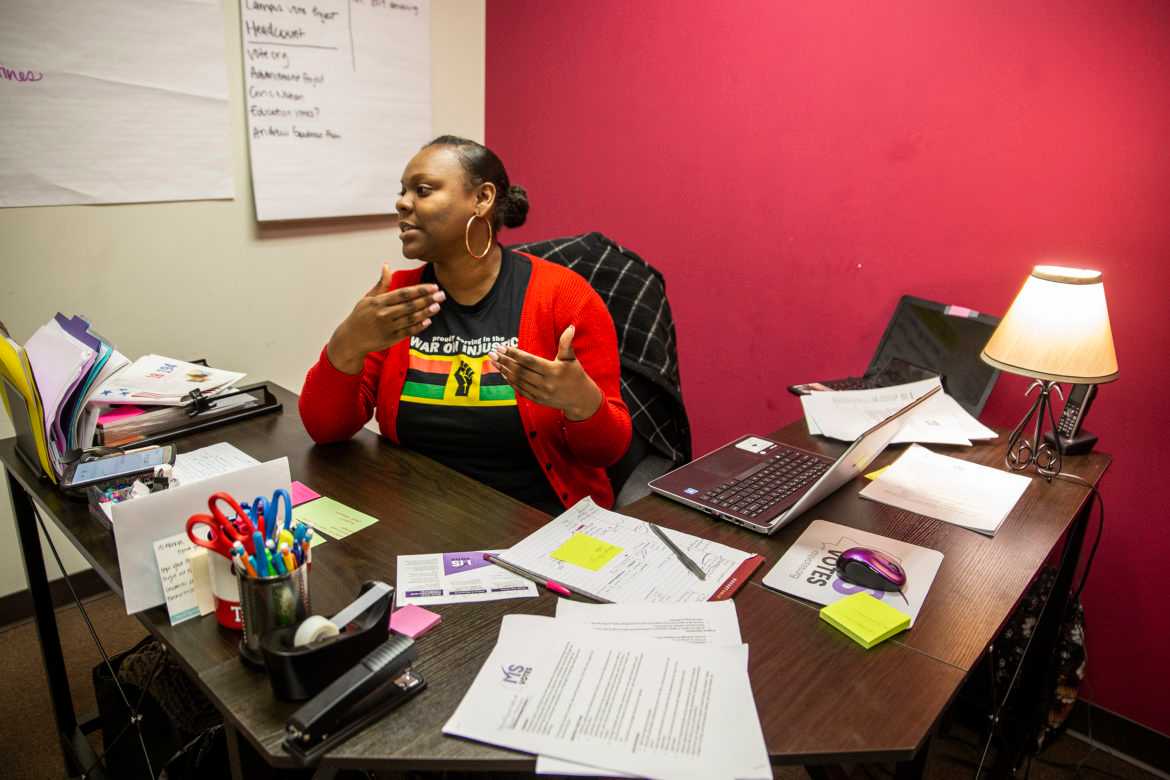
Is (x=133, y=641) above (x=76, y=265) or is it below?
below

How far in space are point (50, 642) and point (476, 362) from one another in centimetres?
108

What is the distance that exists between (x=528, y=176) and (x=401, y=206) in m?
1.37

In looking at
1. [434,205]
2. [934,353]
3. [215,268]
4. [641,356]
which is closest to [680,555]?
[641,356]

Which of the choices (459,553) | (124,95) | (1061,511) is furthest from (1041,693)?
(124,95)

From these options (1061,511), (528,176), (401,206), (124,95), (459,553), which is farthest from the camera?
(528,176)

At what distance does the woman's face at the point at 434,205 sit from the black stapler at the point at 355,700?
2.88 feet

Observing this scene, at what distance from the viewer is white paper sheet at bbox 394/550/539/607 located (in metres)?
1.04

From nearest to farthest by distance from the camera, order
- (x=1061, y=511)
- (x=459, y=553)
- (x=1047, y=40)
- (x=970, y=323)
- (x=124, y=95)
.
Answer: (x=459, y=553), (x=1061, y=511), (x=1047, y=40), (x=970, y=323), (x=124, y=95)

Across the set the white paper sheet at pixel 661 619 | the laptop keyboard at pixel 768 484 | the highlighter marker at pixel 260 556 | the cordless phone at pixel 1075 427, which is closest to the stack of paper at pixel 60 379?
the highlighter marker at pixel 260 556

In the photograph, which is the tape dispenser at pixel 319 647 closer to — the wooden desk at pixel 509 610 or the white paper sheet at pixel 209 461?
the wooden desk at pixel 509 610

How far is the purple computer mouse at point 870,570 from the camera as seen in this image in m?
1.07

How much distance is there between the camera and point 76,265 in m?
2.06

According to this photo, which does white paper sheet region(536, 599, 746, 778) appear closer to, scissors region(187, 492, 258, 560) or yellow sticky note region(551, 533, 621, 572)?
yellow sticky note region(551, 533, 621, 572)

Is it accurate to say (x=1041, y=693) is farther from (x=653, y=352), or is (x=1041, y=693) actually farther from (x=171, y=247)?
(x=171, y=247)
